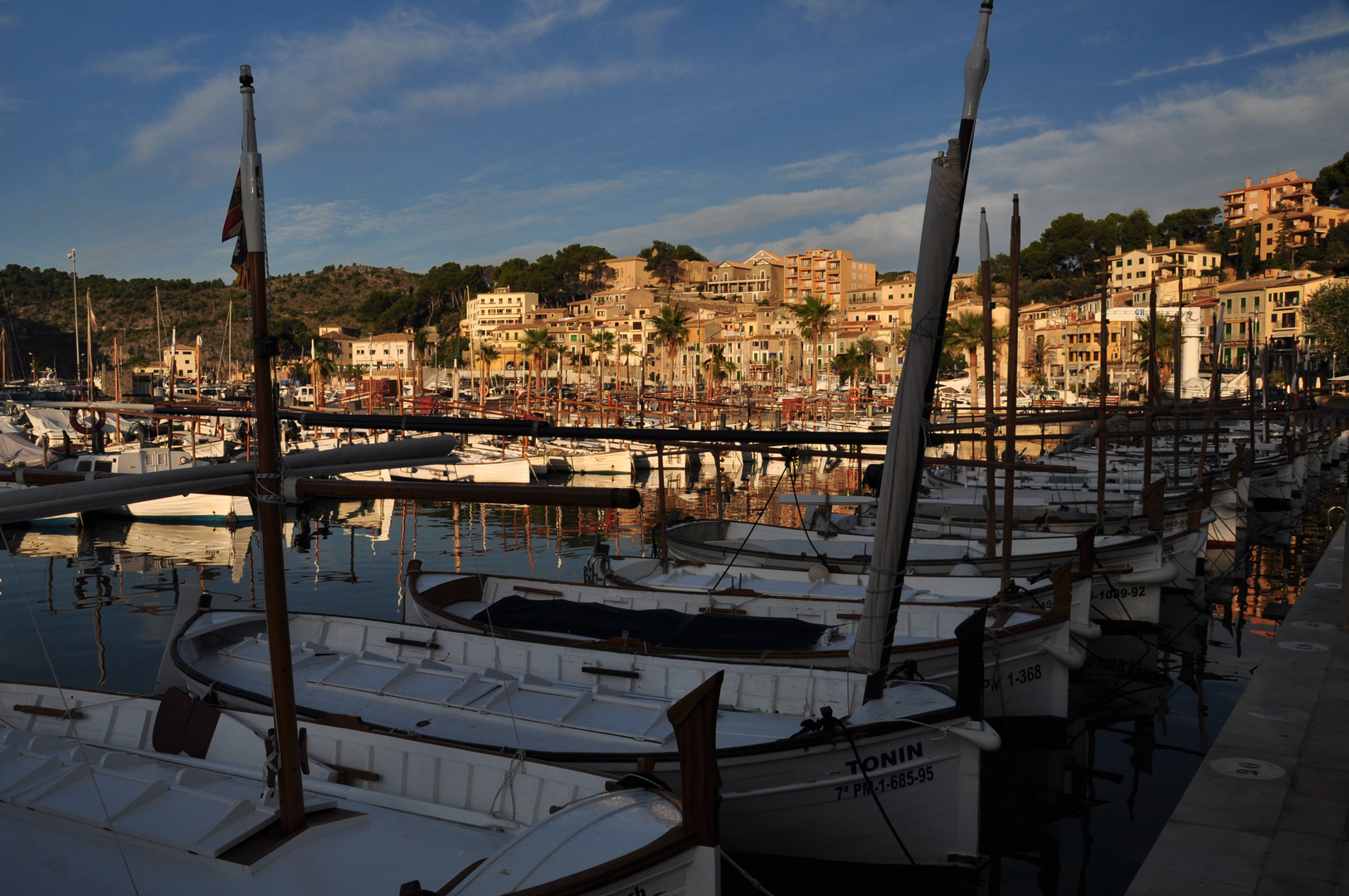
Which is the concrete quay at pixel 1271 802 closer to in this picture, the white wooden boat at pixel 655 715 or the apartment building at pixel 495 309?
the white wooden boat at pixel 655 715

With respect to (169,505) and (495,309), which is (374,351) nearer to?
(495,309)

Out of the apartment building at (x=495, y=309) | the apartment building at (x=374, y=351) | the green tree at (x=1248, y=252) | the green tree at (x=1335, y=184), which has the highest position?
the green tree at (x=1335, y=184)

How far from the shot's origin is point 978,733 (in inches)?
332

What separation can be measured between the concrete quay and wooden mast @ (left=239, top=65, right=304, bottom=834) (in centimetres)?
612

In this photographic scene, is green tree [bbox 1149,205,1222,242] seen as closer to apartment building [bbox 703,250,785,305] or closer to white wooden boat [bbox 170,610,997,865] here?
apartment building [bbox 703,250,785,305]

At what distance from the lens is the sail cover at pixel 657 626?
1187 cm

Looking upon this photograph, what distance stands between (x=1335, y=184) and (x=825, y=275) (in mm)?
76601

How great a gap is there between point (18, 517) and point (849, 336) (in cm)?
13344

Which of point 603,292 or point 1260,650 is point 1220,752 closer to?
point 1260,650

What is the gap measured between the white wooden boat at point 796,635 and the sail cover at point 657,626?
0.02m

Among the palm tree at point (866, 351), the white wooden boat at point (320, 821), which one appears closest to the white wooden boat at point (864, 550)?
the white wooden boat at point (320, 821)

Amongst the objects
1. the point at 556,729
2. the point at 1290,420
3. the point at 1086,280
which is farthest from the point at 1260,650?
the point at 1086,280

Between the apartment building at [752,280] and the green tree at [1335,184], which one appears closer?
the green tree at [1335,184]

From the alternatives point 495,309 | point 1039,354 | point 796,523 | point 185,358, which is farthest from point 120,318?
point 796,523
